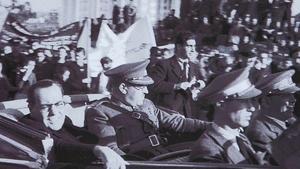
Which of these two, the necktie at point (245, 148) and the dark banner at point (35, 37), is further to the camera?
the necktie at point (245, 148)

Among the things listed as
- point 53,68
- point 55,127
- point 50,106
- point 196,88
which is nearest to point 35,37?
point 53,68

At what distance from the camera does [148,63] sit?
380cm

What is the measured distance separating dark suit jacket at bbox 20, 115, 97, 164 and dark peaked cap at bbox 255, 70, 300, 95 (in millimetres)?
1099

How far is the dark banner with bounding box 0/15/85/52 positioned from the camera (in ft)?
12.3

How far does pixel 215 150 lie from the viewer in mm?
3822

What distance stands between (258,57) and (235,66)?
155 mm

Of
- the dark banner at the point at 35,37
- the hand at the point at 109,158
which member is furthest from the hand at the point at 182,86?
the dark banner at the point at 35,37

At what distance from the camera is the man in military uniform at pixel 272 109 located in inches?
153

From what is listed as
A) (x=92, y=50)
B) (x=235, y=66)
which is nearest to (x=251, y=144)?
(x=235, y=66)

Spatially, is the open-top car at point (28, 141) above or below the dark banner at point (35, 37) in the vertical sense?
below

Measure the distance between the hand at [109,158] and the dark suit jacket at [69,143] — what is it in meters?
0.06

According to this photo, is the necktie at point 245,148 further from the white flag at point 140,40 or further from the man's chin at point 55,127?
the man's chin at point 55,127

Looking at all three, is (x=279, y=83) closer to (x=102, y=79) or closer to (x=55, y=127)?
(x=102, y=79)

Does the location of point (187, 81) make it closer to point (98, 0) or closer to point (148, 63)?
point (148, 63)
